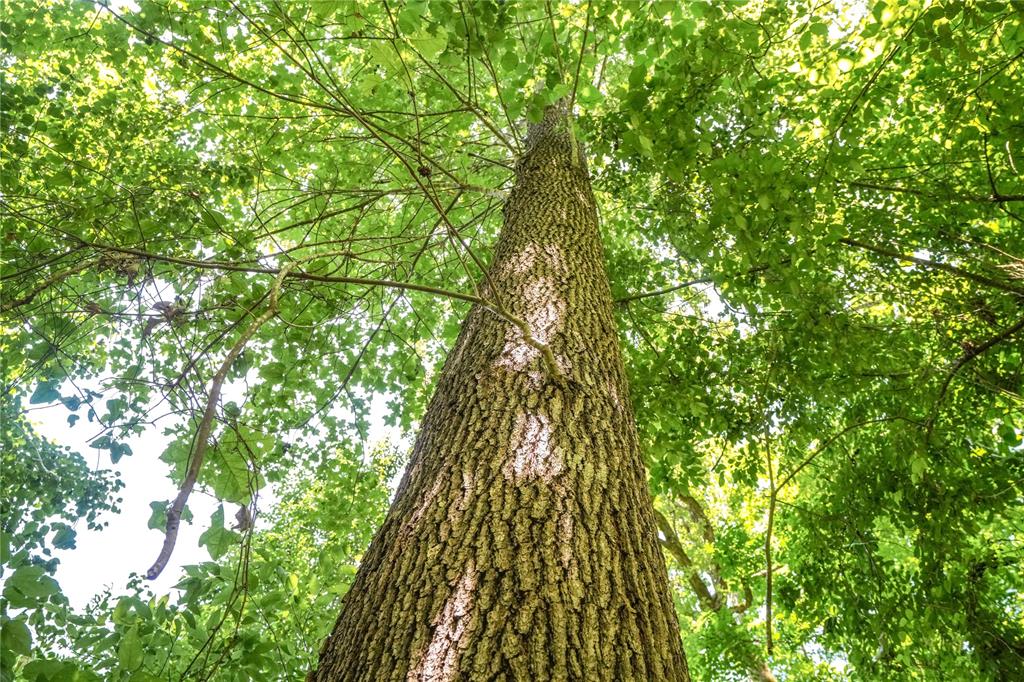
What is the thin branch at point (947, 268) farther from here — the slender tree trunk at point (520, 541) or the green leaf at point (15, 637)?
the green leaf at point (15, 637)

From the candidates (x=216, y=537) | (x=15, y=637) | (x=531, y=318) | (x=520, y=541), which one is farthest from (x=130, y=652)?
(x=531, y=318)

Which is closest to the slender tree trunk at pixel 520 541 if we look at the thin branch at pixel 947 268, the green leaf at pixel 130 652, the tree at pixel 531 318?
the tree at pixel 531 318

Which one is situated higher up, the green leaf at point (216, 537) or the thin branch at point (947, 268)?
the thin branch at point (947, 268)

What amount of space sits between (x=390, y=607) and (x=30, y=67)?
19.5 ft

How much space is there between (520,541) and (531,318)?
3.26 feet

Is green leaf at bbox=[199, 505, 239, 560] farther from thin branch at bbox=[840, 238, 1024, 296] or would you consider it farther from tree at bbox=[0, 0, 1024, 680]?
thin branch at bbox=[840, 238, 1024, 296]

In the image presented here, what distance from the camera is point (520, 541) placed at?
1.14m

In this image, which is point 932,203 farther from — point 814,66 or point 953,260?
point 814,66

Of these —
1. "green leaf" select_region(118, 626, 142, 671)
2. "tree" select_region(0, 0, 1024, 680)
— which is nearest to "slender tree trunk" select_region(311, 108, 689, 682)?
"tree" select_region(0, 0, 1024, 680)

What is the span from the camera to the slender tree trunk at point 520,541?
0.97m

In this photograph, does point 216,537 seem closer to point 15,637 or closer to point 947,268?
point 15,637

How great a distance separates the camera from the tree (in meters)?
1.30

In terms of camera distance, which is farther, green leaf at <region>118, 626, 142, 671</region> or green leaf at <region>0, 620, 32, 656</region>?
green leaf at <region>118, 626, 142, 671</region>

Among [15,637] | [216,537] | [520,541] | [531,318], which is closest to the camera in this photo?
[520,541]
